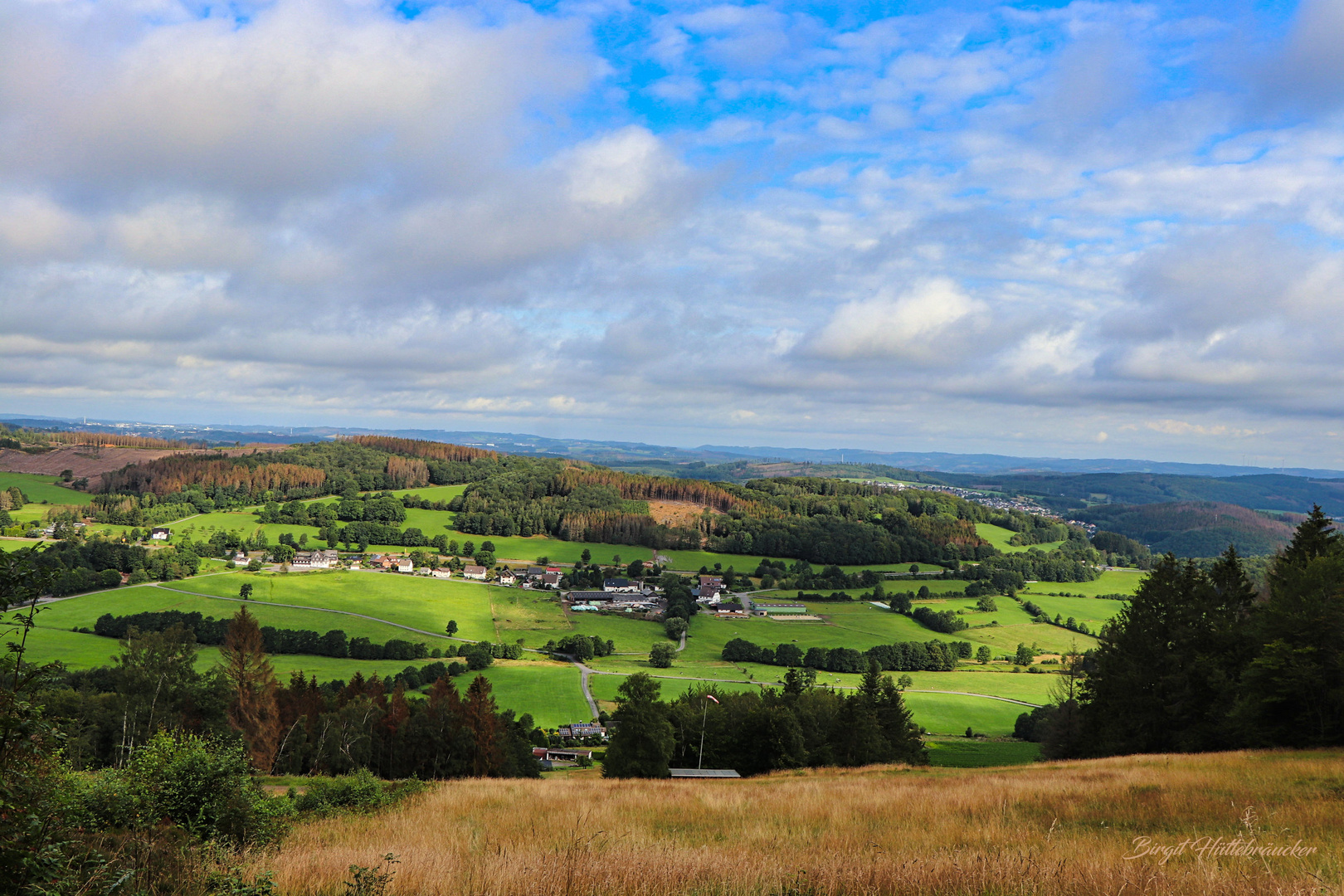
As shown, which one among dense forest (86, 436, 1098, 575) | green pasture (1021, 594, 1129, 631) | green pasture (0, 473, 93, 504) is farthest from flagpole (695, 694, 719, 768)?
green pasture (0, 473, 93, 504)

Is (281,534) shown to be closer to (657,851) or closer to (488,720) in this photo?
(488,720)

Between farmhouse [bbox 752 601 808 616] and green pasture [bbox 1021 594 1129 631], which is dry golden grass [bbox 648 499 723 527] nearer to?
farmhouse [bbox 752 601 808 616]

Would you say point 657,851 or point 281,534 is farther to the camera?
point 281,534

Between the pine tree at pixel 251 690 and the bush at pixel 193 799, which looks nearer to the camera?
the bush at pixel 193 799

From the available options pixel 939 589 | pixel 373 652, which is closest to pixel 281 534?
pixel 373 652

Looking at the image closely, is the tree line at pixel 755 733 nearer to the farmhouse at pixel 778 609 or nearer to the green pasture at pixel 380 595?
the green pasture at pixel 380 595

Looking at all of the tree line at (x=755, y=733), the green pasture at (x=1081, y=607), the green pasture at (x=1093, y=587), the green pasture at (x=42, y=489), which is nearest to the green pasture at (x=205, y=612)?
the tree line at (x=755, y=733)
